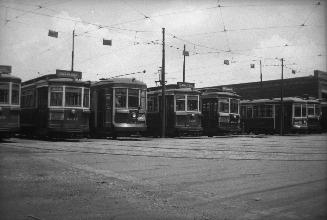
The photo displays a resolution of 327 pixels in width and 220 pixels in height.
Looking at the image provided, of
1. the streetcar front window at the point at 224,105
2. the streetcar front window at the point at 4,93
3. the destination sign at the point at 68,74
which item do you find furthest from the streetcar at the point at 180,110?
the streetcar front window at the point at 4,93

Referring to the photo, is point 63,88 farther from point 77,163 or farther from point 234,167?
point 234,167

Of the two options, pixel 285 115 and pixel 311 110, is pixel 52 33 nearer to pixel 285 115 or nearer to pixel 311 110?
pixel 285 115

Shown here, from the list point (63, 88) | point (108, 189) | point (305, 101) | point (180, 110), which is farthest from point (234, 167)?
point (305, 101)

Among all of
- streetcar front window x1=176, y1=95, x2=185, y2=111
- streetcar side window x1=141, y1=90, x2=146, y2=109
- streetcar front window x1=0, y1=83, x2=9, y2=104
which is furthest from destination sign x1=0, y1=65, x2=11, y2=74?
streetcar front window x1=176, y1=95, x2=185, y2=111

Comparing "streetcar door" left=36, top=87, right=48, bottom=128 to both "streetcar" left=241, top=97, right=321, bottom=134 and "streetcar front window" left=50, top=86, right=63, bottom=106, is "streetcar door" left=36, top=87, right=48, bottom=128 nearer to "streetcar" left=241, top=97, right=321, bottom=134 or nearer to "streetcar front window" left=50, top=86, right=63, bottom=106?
"streetcar front window" left=50, top=86, right=63, bottom=106

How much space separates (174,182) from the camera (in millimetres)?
6781

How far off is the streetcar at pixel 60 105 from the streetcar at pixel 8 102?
1.57 meters

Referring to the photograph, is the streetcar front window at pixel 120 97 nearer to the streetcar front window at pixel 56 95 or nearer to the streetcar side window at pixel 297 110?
the streetcar front window at pixel 56 95

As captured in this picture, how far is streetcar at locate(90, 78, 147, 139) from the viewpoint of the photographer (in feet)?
62.8

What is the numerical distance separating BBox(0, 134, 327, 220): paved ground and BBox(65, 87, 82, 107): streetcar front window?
8121 mm

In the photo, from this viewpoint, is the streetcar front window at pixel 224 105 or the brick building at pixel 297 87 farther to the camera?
the brick building at pixel 297 87

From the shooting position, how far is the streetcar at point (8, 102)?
1574 centimetres

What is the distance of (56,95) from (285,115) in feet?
58.9

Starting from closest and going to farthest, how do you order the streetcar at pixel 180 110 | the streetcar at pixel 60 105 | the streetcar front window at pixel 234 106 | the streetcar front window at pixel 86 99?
1. the streetcar at pixel 60 105
2. the streetcar front window at pixel 86 99
3. the streetcar at pixel 180 110
4. the streetcar front window at pixel 234 106
